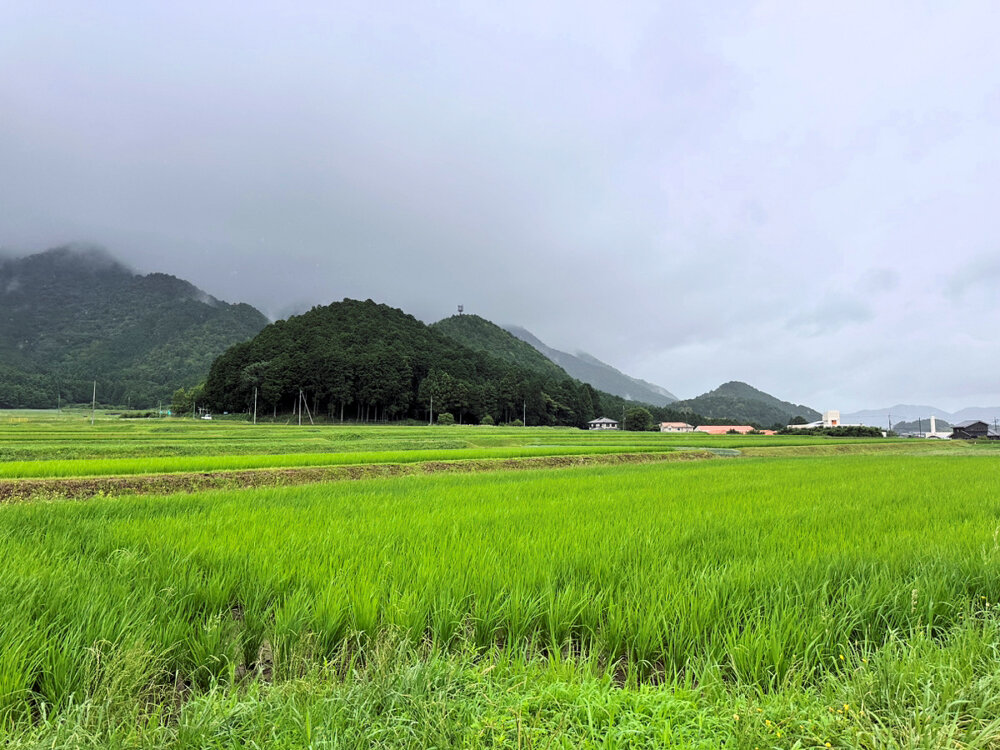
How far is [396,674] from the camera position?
2.05m

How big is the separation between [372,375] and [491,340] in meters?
84.4

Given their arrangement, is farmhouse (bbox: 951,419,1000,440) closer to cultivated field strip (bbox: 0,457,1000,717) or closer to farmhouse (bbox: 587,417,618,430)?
farmhouse (bbox: 587,417,618,430)

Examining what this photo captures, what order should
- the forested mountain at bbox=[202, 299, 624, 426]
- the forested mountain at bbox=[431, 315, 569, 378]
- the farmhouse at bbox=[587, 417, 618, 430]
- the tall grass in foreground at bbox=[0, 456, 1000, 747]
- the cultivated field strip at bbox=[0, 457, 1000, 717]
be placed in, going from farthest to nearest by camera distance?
the forested mountain at bbox=[431, 315, 569, 378] → the farmhouse at bbox=[587, 417, 618, 430] → the forested mountain at bbox=[202, 299, 624, 426] → the cultivated field strip at bbox=[0, 457, 1000, 717] → the tall grass in foreground at bbox=[0, 456, 1000, 747]

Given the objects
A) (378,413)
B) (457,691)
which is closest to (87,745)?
(457,691)

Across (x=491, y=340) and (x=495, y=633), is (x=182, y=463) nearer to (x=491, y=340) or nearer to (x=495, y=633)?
(x=495, y=633)

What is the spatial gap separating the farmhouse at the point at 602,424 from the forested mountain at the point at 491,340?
32.9 metres

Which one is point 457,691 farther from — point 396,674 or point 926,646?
point 926,646

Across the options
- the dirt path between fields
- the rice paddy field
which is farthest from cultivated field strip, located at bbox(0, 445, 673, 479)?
the rice paddy field

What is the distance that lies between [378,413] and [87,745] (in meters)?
76.8

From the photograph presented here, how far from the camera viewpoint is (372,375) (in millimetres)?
70938

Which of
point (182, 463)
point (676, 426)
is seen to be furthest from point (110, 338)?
point (676, 426)

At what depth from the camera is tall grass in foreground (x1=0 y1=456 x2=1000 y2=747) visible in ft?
6.79

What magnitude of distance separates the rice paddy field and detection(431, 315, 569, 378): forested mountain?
138m

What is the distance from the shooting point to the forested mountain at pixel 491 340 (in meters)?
146
